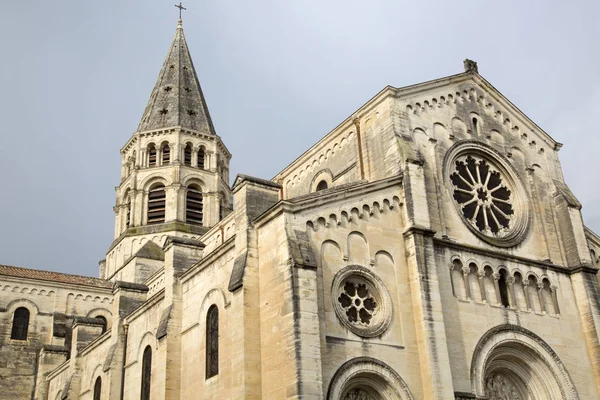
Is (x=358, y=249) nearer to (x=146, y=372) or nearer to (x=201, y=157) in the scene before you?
(x=146, y=372)

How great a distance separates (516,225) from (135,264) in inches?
866

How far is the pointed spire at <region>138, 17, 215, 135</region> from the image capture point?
144 feet

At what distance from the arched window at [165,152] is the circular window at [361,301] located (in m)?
25.3

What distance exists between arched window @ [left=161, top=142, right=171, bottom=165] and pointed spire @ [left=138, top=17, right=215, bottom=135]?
4.28ft

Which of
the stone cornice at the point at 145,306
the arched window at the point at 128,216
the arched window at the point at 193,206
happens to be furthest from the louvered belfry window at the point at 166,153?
the stone cornice at the point at 145,306

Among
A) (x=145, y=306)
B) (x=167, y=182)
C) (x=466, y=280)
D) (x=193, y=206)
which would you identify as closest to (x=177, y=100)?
(x=167, y=182)

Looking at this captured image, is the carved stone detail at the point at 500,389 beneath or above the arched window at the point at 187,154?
beneath

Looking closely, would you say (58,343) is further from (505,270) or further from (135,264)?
(505,270)

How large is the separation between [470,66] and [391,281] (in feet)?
34.6

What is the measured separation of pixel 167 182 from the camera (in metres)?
41.2

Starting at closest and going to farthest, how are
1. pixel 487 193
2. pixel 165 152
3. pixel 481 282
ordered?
pixel 481 282 → pixel 487 193 → pixel 165 152

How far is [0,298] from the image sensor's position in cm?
3669

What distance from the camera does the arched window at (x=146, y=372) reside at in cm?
2503

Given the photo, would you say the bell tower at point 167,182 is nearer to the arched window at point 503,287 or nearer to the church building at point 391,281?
the church building at point 391,281
